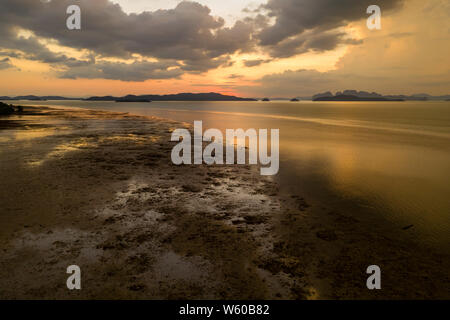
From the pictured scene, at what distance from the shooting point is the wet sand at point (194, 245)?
508 cm

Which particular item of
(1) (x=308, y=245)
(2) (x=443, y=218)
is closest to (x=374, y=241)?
(1) (x=308, y=245)

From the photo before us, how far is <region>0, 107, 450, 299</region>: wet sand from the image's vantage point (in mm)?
5082

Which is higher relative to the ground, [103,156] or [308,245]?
[103,156]

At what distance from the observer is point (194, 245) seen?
6637 mm

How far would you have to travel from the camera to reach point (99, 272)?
17.8 feet

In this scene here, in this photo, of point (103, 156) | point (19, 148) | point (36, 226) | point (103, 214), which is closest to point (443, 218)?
point (103, 214)

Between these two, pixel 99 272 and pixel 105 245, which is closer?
pixel 99 272

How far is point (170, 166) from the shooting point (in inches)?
591

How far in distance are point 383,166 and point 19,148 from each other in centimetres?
2645

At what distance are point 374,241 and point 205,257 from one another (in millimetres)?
4887

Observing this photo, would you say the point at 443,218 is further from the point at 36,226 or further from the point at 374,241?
the point at 36,226
